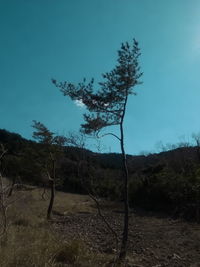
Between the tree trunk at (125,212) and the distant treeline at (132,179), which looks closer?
the tree trunk at (125,212)

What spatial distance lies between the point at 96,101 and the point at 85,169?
1910 millimetres

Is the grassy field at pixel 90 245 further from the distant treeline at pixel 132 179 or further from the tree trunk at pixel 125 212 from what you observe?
the distant treeline at pixel 132 179

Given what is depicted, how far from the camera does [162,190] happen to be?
21.6 m

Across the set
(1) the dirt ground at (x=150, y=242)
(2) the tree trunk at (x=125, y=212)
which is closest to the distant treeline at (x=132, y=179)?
(2) the tree trunk at (x=125, y=212)

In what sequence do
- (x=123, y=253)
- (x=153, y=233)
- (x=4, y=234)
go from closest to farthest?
(x=4, y=234) < (x=123, y=253) < (x=153, y=233)

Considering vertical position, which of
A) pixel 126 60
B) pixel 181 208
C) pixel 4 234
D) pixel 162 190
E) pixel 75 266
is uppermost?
pixel 126 60

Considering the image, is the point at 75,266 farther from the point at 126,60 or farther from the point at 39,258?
the point at 126,60

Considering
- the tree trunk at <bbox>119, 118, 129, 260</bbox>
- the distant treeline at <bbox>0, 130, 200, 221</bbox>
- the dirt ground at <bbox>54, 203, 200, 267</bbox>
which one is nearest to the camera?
the tree trunk at <bbox>119, 118, 129, 260</bbox>

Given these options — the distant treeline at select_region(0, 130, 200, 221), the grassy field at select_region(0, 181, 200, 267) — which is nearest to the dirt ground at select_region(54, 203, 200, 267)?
the grassy field at select_region(0, 181, 200, 267)

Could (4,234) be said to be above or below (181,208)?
below

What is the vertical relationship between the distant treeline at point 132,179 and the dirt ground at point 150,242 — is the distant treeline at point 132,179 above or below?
above

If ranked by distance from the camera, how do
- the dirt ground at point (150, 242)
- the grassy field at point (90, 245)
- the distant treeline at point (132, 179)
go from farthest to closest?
the distant treeline at point (132, 179) → the dirt ground at point (150, 242) → the grassy field at point (90, 245)

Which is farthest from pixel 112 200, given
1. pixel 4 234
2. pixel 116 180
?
pixel 4 234

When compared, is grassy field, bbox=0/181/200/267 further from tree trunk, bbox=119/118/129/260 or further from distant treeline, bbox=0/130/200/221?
distant treeline, bbox=0/130/200/221
